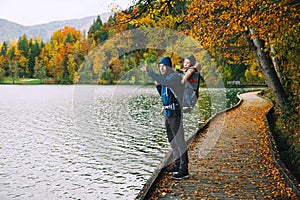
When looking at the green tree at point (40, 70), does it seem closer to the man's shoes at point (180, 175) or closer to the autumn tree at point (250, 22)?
the autumn tree at point (250, 22)

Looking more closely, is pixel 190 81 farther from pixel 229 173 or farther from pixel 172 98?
pixel 229 173

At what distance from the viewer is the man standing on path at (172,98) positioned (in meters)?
5.90

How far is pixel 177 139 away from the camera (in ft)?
20.9

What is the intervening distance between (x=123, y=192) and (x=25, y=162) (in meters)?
4.37

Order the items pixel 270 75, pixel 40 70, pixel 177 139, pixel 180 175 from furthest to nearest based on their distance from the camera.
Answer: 1. pixel 40 70
2. pixel 270 75
3. pixel 180 175
4. pixel 177 139

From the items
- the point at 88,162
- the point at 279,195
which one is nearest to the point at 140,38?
the point at 88,162

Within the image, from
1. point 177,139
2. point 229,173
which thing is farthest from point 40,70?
point 177,139

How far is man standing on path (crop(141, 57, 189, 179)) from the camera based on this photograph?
19.4 feet

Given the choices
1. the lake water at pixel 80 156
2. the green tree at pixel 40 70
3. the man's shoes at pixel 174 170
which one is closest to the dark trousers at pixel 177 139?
the man's shoes at pixel 174 170

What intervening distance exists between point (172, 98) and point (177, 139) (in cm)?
78

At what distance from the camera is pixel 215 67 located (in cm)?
3994

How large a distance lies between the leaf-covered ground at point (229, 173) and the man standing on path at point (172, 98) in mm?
617

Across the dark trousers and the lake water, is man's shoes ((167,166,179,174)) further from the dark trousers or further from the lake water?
the lake water

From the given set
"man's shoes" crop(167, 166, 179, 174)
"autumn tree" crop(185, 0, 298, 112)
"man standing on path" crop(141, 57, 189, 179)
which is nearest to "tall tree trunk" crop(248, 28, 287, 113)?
"autumn tree" crop(185, 0, 298, 112)
